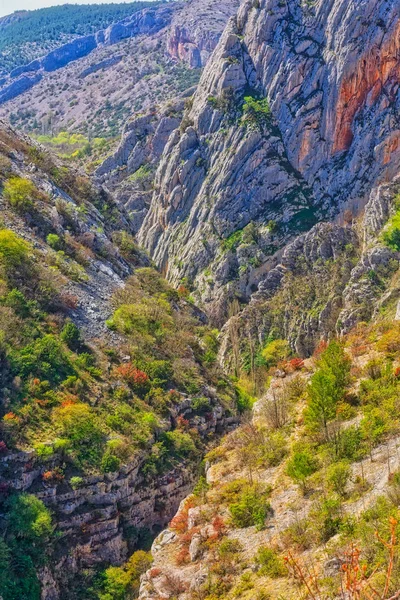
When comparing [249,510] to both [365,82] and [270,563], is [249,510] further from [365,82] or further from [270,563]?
[365,82]

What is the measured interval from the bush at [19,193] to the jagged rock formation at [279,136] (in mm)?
39855

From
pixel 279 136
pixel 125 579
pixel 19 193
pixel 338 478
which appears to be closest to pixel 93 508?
pixel 125 579

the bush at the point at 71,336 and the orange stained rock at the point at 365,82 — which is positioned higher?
the orange stained rock at the point at 365,82

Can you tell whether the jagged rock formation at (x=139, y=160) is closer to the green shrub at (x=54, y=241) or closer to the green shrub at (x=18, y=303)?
the green shrub at (x=54, y=241)

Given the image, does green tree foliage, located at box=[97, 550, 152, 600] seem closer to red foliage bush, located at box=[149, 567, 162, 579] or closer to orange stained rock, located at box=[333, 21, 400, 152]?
red foliage bush, located at box=[149, 567, 162, 579]

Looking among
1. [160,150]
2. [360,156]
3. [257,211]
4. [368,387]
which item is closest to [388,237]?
[360,156]

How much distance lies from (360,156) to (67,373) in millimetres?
61049

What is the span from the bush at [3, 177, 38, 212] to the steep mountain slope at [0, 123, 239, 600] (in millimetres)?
95

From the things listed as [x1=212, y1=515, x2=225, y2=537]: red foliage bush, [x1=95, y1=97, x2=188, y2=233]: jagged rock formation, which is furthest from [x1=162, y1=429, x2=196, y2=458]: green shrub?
[x1=95, y1=97, x2=188, y2=233]: jagged rock formation

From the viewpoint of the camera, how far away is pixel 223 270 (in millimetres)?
81562

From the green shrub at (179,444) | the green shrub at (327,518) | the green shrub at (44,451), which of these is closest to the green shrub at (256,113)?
the green shrub at (179,444)

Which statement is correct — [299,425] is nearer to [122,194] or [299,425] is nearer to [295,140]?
[295,140]

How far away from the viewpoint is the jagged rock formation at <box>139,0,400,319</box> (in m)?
77.2

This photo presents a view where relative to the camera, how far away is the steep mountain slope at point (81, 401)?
23.7m
